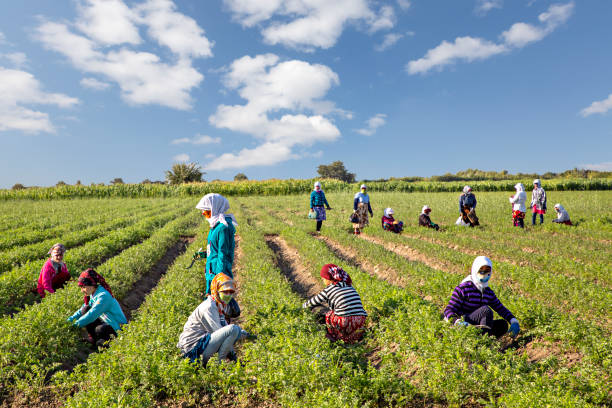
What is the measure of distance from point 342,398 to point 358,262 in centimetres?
815

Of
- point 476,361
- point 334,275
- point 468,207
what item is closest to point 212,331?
point 334,275

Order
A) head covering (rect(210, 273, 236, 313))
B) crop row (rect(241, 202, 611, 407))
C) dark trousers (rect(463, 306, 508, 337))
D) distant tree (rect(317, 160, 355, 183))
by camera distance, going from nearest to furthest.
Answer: crop row (rect(241, 202, 611, 407)) → head covering (rect(210, 273, 236, 313)) → dark trousers (rect(463, 306, 508, 337)) → distant tree (rect(317, 160, 355, 183))

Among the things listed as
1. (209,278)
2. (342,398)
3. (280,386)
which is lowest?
(280,386)

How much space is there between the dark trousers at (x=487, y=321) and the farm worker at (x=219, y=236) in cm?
398

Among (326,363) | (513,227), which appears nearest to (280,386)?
(326,363)

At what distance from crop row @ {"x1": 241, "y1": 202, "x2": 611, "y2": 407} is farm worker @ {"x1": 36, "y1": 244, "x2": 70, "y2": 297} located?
6825 mm

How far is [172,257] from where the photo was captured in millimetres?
12961

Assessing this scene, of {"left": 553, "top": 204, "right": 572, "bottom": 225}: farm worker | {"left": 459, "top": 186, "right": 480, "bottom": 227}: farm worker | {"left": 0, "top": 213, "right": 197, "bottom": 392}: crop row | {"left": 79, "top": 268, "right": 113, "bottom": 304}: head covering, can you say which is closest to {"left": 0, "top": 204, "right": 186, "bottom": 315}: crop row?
{"left": 0, "top": 213, "right": 197, "bottom": 392}: crop row

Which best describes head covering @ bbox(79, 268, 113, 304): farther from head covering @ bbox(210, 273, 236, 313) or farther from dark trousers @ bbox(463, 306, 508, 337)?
dark trousers @ bbox(463, 306, 508, 337)

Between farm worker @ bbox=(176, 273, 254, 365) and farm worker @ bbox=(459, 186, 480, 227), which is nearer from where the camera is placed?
farm worker @ bbox=(176, 273, 254, 365)

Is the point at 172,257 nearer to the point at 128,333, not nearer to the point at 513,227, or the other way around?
the point at 128,333

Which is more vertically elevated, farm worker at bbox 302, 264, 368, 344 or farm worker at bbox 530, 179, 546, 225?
farm worker at bbox 530, 179, 546, 225

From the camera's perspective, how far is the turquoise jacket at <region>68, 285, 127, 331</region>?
564 cm

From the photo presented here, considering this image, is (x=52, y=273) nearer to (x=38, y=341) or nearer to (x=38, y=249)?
(x=38, y=341)
